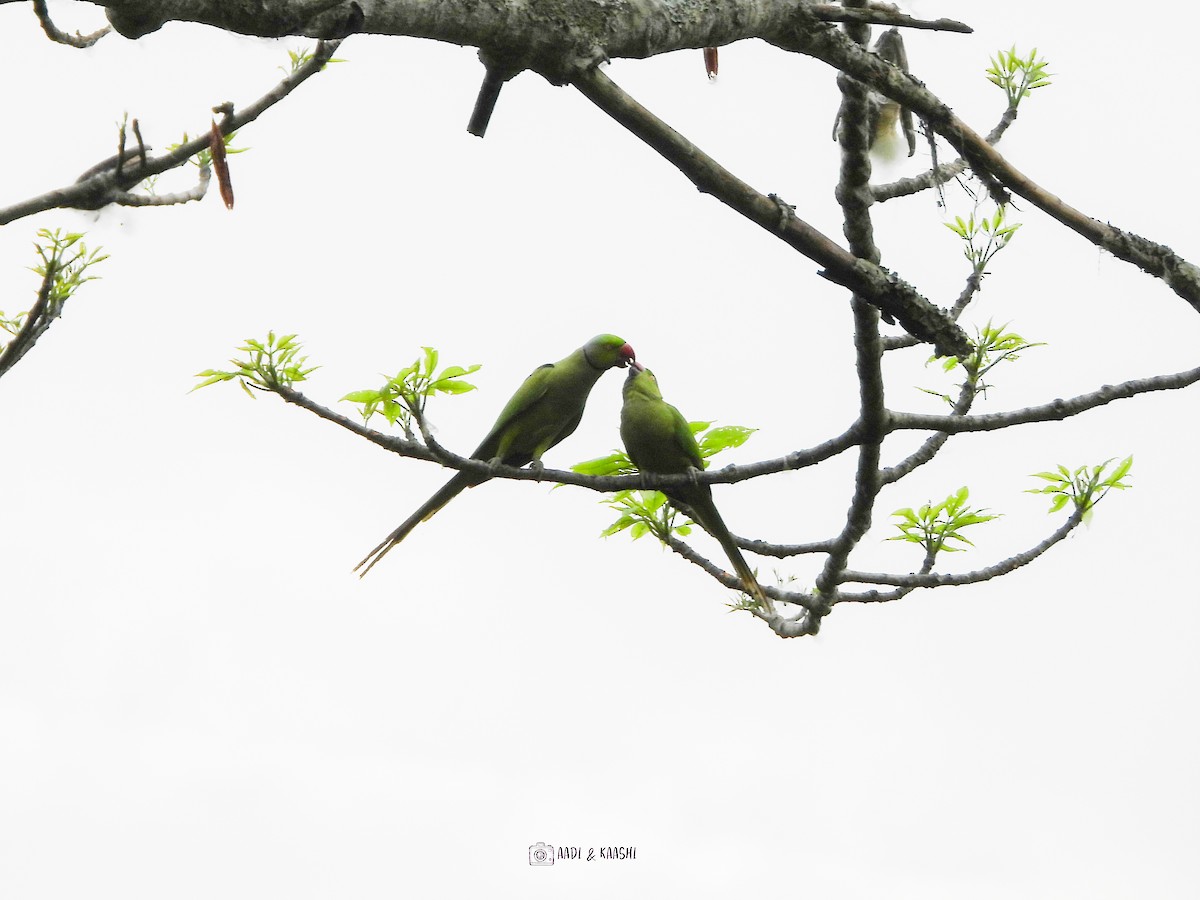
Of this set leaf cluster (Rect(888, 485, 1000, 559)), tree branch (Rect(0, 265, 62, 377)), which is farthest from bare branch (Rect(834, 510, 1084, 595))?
tree branch (Rect(0, 265, 62, 377))

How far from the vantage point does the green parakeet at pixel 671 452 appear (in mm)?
3984

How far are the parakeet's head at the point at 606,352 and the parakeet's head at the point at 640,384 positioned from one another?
6cm

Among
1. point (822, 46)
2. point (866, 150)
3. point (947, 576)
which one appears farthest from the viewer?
point (947, 576)

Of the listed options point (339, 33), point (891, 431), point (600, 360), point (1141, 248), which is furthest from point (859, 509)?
point (339, 33)

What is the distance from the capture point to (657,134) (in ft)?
7.55

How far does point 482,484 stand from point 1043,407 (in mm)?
1833

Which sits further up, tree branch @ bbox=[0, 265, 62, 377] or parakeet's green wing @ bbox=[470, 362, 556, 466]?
parakeet's green wing @ bbox=[470, 362, 556, 466]

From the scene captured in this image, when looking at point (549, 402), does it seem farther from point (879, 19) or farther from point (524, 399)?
point (879, 19)

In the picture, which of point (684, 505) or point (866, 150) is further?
point (684, 505)

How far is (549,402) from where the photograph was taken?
4602 millimetres

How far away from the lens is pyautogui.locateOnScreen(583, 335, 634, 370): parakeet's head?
15.3 feet

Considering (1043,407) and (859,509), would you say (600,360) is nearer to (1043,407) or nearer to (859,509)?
(859,509)

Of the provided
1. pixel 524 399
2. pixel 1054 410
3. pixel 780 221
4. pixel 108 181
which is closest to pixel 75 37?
pixel 108 181

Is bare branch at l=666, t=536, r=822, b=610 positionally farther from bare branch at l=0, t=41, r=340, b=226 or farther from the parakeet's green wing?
bare branch at l=0, t=41, r=340, b=226
